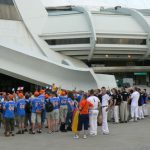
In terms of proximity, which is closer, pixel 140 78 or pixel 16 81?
pixel 16 81

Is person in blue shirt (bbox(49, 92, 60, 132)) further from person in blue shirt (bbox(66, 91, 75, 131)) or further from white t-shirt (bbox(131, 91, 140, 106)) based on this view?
white t-shirt (bbox(131, 91, 140, 106))

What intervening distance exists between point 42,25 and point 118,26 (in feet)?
32.0

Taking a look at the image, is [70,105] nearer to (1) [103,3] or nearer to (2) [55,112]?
(2) [55,112]

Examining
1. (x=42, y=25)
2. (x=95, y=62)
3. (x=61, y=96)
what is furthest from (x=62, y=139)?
(x=95, y=62)

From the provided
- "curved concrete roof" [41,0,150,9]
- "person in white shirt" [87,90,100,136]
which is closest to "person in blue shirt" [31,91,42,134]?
"person in white shirt" [87,90,100,136]

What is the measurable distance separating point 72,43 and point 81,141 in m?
35.5

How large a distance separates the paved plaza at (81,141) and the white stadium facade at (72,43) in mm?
14955

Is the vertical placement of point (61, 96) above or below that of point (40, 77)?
below

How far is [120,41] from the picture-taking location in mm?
49406

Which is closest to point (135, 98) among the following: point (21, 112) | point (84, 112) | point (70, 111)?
point (70, 111)

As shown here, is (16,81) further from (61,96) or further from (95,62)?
(61,96)

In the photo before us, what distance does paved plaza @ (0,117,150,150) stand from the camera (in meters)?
11.8

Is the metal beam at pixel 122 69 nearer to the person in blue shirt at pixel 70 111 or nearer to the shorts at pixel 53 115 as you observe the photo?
the person in blue shirt at pixel 70 111

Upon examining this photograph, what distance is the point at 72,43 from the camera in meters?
48.0
